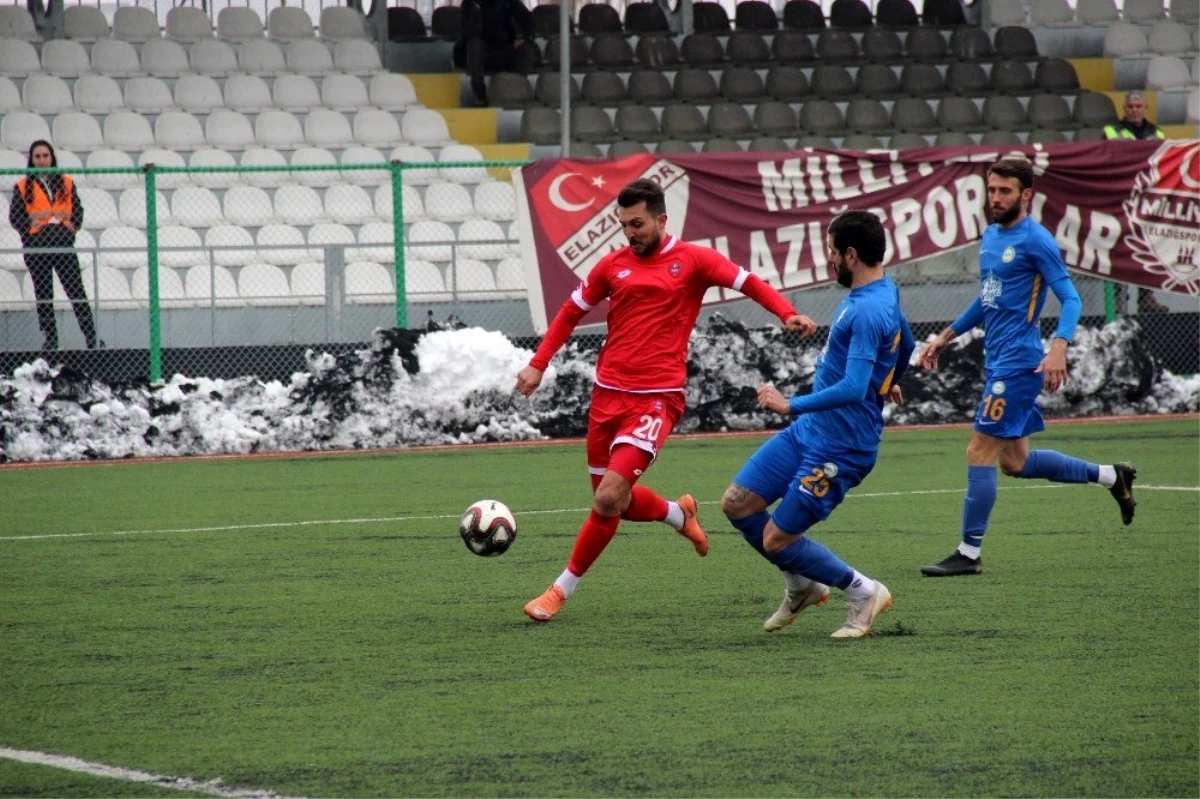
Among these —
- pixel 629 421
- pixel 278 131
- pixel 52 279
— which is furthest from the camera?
pixel 278 131

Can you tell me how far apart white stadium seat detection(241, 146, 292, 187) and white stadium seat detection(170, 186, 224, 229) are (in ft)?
1.74

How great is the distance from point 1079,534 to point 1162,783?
202 inches

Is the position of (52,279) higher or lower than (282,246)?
lower

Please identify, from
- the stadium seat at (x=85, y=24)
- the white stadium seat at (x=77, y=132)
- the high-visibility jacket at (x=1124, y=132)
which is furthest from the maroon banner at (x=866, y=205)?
the stadium seat at (x=85, y=24)

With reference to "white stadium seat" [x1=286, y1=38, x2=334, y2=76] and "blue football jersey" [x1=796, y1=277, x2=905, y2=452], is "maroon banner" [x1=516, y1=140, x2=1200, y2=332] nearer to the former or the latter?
"white stadium seat" [x1=286, y1=38, x2=334, y2=76]

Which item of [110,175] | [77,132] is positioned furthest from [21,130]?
[110,175]

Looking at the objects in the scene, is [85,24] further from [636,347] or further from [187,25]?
[636,347]

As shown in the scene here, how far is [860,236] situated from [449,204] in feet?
38.4

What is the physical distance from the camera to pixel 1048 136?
20984mm

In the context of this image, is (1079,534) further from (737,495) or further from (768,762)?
(768,762)

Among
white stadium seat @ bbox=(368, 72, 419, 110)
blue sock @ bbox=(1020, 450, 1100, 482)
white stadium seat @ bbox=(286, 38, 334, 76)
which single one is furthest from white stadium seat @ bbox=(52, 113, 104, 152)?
blue sock @ bbox=(1020, 450, 1100, 482)

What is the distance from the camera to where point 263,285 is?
16.1m

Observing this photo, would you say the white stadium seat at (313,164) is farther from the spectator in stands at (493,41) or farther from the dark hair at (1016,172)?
the dark hair at (1016,172)

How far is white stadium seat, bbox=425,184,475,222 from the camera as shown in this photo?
17734 mm
